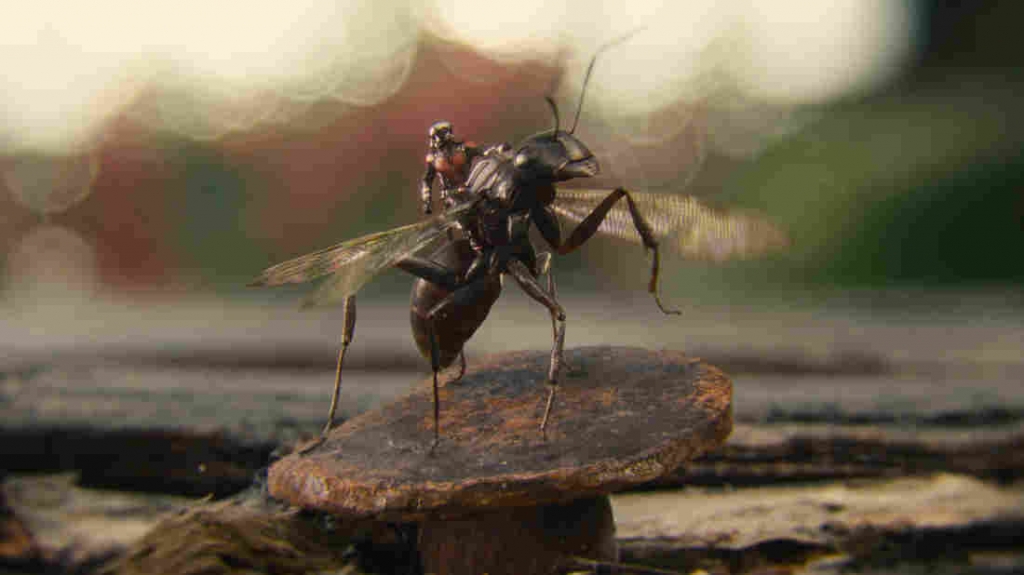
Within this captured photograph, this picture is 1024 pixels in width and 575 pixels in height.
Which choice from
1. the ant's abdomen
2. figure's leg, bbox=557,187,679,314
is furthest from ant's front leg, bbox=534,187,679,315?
the ant's abdomen

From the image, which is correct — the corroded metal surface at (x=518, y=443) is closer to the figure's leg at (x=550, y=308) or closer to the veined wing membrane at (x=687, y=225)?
the figure's leg at (x=550, y=308)

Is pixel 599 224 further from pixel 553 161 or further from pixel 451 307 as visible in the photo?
pixel 451 307

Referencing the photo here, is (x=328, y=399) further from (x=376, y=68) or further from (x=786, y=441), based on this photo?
(x=376, y=68)

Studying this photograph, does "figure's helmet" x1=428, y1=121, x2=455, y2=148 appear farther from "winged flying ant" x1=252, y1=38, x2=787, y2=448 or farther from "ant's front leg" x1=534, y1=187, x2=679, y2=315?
"ant's front leg" x1=534, y1=187, x2=679, y2=315

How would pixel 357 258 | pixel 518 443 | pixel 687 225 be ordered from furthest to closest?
pixel 687 225 → pixel 357 258 → pixel 518 443

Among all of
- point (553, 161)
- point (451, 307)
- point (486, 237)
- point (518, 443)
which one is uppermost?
point (553, 161)

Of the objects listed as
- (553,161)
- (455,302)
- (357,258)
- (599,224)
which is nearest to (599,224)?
(599,224)
